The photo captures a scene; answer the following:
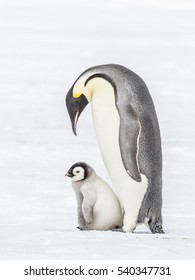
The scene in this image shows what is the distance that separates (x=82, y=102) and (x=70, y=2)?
2067cm

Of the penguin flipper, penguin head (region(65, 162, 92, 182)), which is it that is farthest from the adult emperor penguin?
penguin head (region(65, 162, 92, 182))

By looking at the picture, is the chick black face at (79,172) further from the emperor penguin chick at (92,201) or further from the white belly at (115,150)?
the white belly at (115,150)

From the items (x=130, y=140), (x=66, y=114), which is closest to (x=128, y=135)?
(x=130, y=140)

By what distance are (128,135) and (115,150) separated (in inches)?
4.2

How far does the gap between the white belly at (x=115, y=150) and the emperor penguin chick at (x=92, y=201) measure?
0.06 metres

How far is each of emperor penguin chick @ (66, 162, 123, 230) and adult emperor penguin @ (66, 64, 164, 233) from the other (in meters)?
0.08

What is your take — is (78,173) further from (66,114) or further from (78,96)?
(66,114)

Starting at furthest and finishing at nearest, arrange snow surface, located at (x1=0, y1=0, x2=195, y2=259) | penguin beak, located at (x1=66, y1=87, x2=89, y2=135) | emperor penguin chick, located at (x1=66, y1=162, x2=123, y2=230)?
penguin beak, located at (x1=66, y1=87, x2=89, y2=135)
emperor penguin chick, located at (x1=66, y1=162, x2=123, y2=230)
snow surface, located at (x1=0, y1=0, x2=195, y2=259)

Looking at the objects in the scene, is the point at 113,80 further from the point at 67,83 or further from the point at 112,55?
the point at 112,55

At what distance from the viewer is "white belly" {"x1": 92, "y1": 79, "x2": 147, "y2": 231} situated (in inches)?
202

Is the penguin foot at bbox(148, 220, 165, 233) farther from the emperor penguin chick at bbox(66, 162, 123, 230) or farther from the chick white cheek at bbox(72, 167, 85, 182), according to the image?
the chick white cheek at bbox(72, 167, 85, 182)

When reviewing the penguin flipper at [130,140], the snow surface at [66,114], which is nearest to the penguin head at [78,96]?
the penguin flipper at [130,140]

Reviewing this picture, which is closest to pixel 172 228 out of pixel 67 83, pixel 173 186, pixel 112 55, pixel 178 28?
pixel 173 186

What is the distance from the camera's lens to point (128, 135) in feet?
16.7
